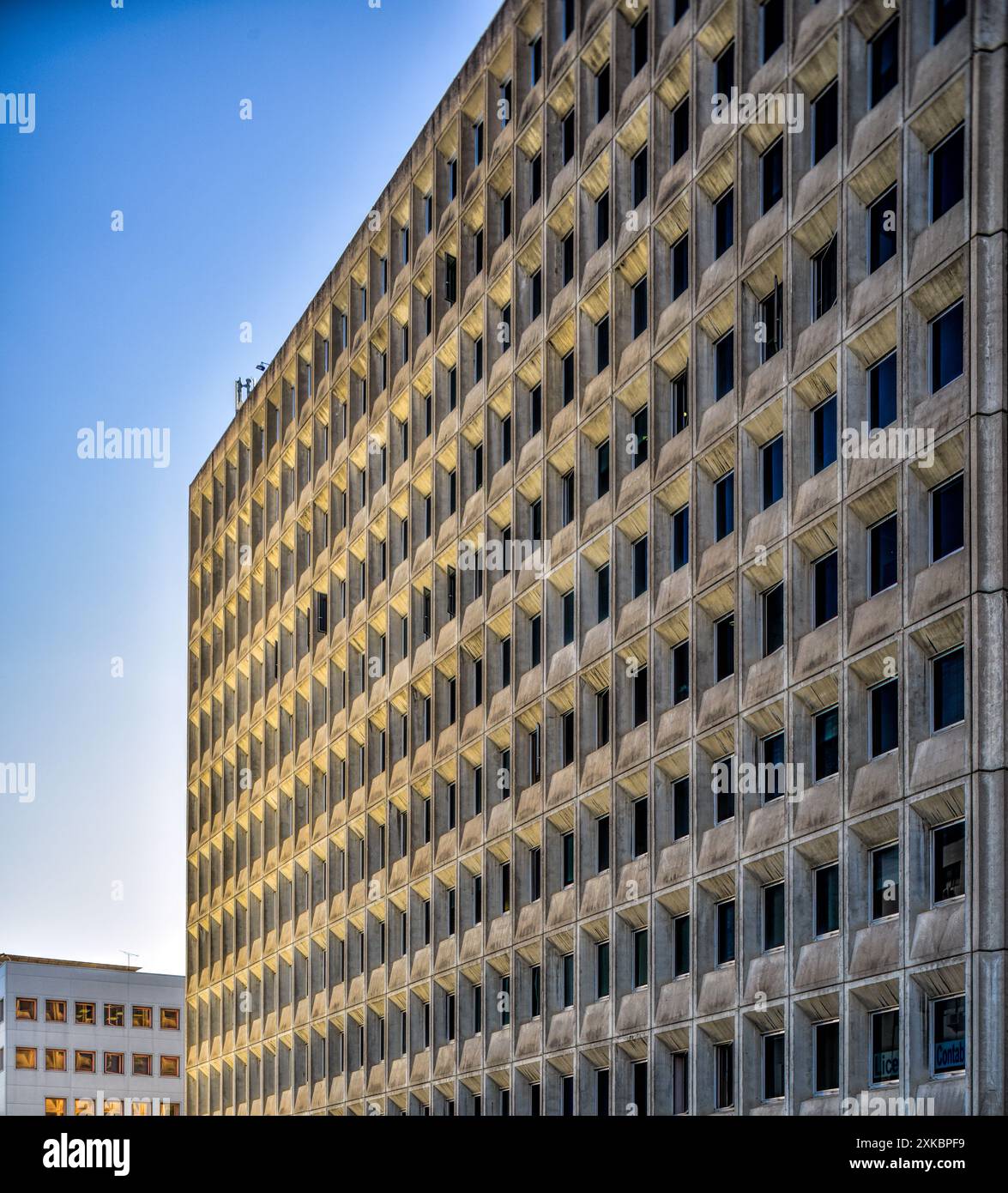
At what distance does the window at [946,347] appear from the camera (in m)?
37.2

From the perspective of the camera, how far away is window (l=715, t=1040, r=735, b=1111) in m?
43.1

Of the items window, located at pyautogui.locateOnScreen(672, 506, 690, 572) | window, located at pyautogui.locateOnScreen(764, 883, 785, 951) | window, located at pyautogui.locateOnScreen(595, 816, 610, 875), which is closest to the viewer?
window, located at pyautogui.locateOnScreen(764, 883, 785, 951)

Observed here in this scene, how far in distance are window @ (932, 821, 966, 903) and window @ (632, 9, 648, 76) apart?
79.7 ft

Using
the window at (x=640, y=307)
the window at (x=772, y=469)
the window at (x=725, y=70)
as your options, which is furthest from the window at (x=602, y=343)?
the window at (x=772, y=469)

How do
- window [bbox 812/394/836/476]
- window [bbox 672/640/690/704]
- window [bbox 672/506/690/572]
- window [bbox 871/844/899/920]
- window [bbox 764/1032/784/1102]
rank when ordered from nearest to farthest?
window [bbox 871/844/899/920], window [bbox 764/1032/784/1102], window [bbox 812/394/836/476], window [bbox 672/640/690/704], window [bbox 672/506/690/572]

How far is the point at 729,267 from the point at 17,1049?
107m

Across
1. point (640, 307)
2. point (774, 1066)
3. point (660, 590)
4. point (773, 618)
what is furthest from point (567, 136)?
point (774, 1066)

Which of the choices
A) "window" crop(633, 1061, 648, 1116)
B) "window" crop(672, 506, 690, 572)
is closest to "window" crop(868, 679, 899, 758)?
"window" crop(672, 506, 690, 572)

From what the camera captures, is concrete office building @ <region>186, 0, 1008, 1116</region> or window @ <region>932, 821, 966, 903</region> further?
concrete office building @ <region>186, 0, 1008, 1116</region>

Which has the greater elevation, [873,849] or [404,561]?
[404,561]

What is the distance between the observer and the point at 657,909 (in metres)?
46.2

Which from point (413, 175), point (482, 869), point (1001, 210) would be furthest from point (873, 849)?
point (413, 175)

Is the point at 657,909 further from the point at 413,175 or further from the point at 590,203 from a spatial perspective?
the point at 413,175

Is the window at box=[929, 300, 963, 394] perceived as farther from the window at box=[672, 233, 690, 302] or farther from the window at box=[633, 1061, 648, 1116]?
the window at box=[633, 1061, 648, 1116]
